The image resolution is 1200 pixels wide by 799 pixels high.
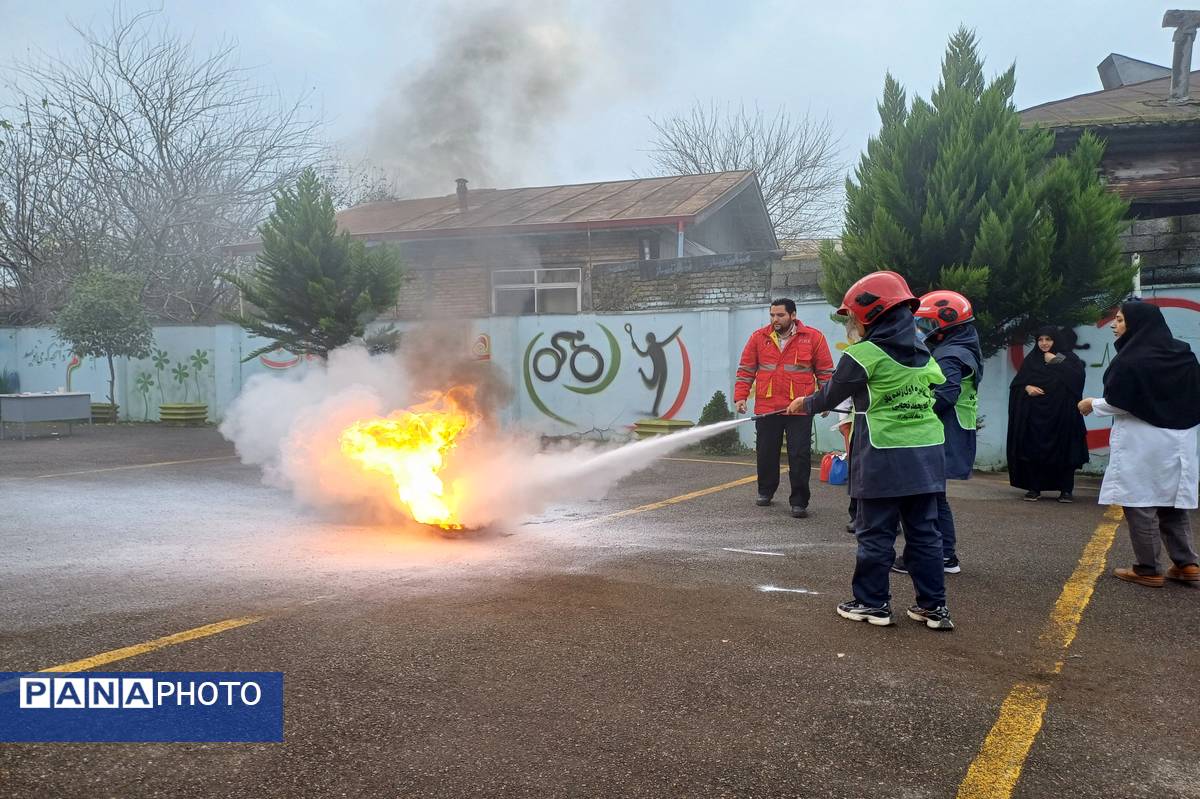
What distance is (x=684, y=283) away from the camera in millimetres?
14477

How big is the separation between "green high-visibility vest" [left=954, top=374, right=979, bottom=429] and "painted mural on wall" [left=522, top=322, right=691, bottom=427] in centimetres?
765

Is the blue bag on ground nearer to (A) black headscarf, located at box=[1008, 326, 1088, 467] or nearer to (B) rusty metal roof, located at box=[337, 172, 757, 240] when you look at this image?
(A) black headscarf, located at box=[1008, 326, 1088, 467]

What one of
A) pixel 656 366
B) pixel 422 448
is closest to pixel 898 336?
pixel 422 448

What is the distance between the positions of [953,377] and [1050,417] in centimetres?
383

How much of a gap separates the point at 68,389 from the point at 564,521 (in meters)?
17.5

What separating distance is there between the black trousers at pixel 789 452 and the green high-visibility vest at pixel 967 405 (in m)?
1.88

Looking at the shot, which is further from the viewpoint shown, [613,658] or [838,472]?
[838,472]

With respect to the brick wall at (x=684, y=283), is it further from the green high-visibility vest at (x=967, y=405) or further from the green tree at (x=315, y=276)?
the green high-visibility vest at (x=967, y=405)

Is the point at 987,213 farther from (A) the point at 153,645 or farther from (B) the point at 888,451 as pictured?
(A) the point at 153,645

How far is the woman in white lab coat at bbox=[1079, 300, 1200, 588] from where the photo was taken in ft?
17.6

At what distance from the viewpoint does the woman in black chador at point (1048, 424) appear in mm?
8750

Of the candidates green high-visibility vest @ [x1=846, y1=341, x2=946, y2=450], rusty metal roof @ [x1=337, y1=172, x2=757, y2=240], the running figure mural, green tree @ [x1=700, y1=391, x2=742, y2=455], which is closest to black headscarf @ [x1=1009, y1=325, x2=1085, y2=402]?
green tree @ [x1=700, y1=391, x2=742, y2=455]

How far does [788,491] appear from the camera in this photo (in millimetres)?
9500

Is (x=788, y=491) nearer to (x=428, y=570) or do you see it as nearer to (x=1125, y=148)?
(x=428, y=570)
